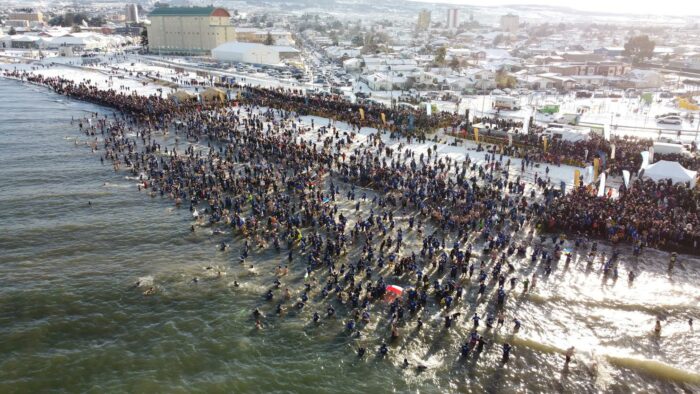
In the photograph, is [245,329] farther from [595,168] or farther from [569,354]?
[595,168]

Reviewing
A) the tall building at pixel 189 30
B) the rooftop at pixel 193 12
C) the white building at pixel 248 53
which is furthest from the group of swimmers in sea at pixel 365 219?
the rooftop at pixel 193 12

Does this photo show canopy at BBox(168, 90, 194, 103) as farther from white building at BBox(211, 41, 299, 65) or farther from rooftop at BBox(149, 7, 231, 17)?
rooftop at BBox(149, 7, 231, 17)

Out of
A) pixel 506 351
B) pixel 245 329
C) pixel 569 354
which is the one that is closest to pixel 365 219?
pixel 245 329

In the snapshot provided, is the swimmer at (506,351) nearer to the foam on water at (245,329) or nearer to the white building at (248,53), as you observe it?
the foam on water at (245,329)

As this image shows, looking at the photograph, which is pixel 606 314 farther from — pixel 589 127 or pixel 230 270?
pixel 589 127

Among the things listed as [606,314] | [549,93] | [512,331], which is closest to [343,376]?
[512,331]
